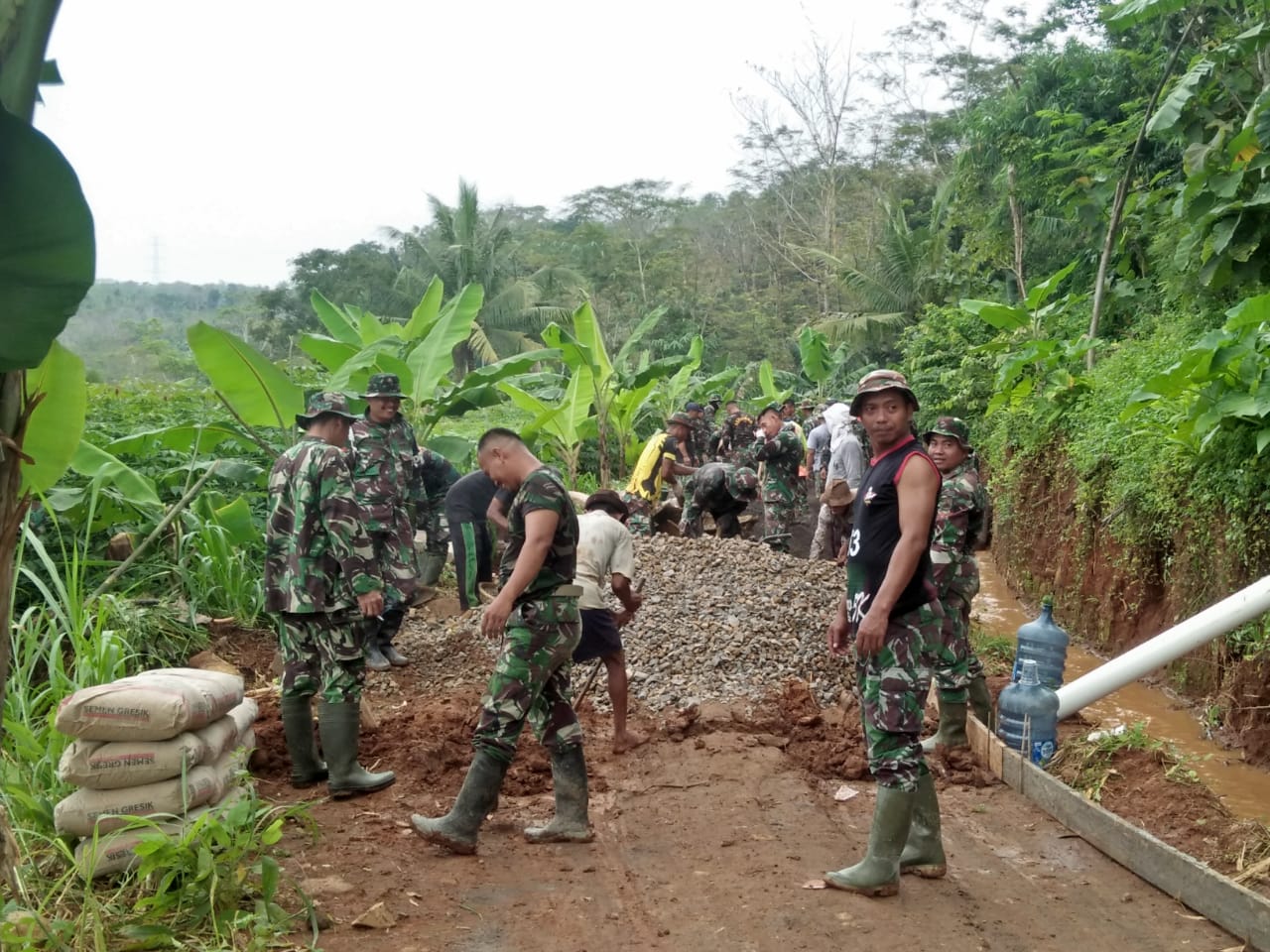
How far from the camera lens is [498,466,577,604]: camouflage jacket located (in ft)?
16.0

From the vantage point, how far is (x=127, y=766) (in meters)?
4.28

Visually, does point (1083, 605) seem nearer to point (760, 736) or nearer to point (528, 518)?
point (760, 736)

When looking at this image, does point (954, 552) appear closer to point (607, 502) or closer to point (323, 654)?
point (607, 502)

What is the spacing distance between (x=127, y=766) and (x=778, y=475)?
1034 centimetres

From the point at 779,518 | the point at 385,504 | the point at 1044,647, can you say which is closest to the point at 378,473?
the point at 385,504

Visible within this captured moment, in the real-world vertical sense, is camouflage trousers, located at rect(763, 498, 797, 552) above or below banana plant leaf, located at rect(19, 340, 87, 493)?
below

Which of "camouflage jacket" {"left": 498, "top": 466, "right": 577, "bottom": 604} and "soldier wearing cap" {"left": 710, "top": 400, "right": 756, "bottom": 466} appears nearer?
"camouflage jacket" {"left": 498, "top": 466, "right": 577, "bottom": 604}

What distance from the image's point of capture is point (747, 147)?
42.9 meters

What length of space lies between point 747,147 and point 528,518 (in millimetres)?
40458

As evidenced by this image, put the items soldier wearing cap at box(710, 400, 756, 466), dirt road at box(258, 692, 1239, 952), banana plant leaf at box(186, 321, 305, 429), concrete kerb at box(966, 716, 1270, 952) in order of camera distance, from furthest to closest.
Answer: soldier wearing cap at box(710, 400, 756, 466) → banana plant leaf at box(186, 321, 305, 429) → dirt road at box(258, 692, 1239, 952) → concrete kerb at box(966, 716, 1270, 952)

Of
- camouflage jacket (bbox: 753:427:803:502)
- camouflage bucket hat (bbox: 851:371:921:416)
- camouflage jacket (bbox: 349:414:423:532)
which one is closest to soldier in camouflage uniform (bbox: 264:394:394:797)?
camouflage jacket (bbox: 349:414:423:532)

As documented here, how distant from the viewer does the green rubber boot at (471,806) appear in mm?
4902

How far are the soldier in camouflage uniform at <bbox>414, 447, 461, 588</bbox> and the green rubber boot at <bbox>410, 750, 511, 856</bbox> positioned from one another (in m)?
5.03

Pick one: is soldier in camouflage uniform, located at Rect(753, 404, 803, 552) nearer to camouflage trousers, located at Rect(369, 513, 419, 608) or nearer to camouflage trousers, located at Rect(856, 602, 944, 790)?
camouflage trousers, located at Rect(369, 513, 419, 608)
